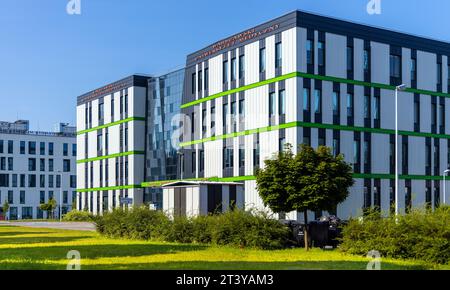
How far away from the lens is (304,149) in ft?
84.6

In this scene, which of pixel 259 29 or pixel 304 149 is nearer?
pixel 304 149

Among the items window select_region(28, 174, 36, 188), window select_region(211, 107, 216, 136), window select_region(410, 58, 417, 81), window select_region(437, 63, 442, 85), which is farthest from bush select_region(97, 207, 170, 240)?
window select_region(28, 174, 36, 188)

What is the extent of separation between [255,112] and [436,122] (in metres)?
17.0

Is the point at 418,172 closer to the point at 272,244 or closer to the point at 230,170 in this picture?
the point at 230,170

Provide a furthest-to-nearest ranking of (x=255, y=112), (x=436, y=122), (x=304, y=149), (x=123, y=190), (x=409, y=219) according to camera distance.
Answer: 1. (x=123, y=190)
2. (x=436, y=122)
3. (x=255, y=112)
4. (x=304, y=149)
5. (x=409, y=219)

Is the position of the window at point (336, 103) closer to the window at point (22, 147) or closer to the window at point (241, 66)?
the window at point (241, 66)

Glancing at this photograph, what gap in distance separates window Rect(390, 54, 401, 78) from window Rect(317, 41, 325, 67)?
7600mm

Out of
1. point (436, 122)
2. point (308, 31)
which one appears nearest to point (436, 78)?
point (436, 122)

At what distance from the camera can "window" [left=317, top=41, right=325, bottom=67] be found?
50.9 meters

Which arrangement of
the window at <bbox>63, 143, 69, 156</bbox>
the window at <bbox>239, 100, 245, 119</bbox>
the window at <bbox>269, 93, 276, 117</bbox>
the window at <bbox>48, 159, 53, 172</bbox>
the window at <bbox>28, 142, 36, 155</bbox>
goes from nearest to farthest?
the window at <bbox>269, 93, 276, 117</bbox> → the window at <bbox>239, 100, 245, 119</bbox> → the window at <bbox>28, 142, 36, 155</bbox> → the window at <bbox>48, 159, 53, 172</bbox> → the window at <bbox>63, 143, 69, 156</bbox>

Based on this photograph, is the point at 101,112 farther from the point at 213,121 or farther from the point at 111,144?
the point at 213,121

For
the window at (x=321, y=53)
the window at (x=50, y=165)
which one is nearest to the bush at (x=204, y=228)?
the window at (x=321, y=53)

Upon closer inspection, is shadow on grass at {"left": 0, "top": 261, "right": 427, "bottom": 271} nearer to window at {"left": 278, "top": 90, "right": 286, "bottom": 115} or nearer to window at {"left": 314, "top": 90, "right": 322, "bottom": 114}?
window at {"left": 278, "top": 90, "right": 286, "bottom": 115}

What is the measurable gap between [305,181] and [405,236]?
6065 millimetres
